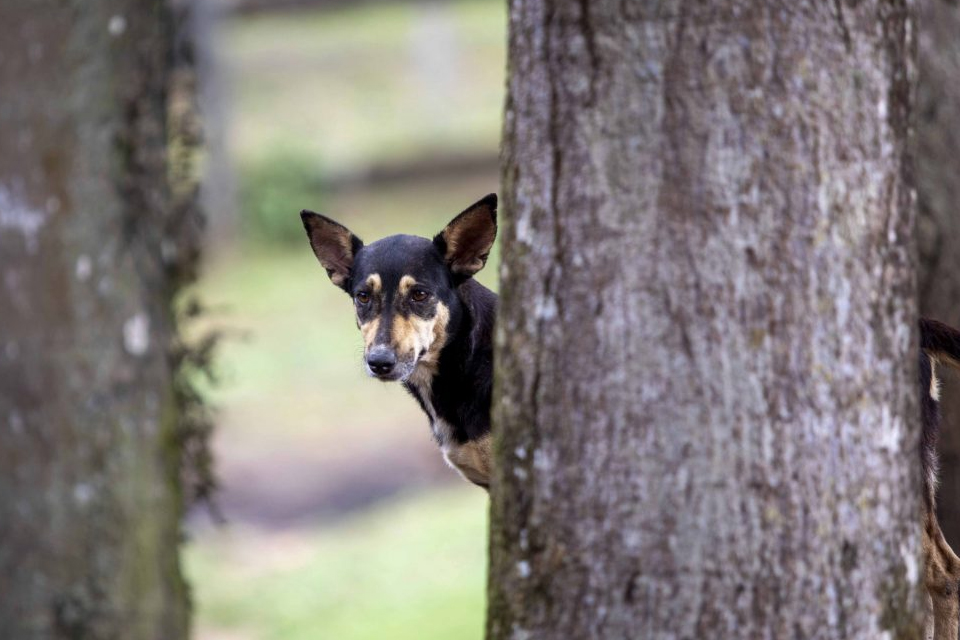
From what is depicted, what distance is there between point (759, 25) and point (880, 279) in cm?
70

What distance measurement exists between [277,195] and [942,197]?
1670 cm

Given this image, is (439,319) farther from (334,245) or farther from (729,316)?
(729,316)

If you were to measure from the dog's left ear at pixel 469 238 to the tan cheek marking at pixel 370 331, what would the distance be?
0.41m

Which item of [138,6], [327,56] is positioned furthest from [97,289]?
[327,56]

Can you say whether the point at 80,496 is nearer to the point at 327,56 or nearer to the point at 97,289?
the point at 97,289

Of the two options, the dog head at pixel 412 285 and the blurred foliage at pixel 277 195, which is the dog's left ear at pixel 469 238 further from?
the blurred foliage at pixel 277 195

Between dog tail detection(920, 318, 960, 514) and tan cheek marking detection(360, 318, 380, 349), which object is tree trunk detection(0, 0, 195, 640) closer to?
tan cheek marking detection(360, 318, 380, 349)

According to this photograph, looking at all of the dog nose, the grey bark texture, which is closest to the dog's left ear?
the dog nose

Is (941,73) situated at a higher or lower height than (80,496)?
higher

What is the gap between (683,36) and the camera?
3238 millimetres

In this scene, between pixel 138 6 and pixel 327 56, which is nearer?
pixel 138 6

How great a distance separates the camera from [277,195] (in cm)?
2186

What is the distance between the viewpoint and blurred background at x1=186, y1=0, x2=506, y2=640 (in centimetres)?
1199

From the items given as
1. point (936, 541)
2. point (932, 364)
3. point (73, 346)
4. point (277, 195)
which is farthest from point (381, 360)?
point (277, 195)
